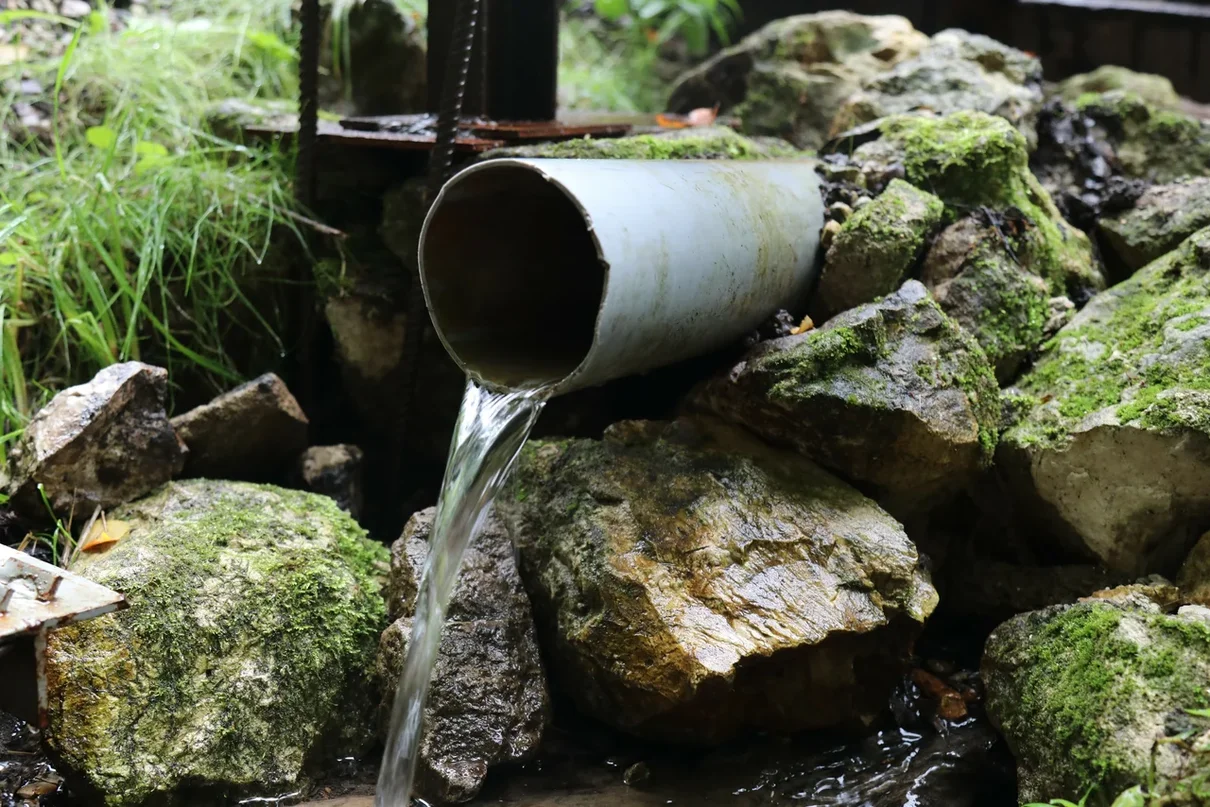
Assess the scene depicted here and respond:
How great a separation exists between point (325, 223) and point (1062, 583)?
3.15m

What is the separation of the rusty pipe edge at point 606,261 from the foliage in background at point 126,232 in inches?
49.9

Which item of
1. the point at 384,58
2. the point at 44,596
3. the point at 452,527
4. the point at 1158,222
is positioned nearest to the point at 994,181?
the point at 1158,222

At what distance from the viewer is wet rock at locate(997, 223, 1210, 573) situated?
2770 millimetres

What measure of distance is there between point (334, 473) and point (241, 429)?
413 mm

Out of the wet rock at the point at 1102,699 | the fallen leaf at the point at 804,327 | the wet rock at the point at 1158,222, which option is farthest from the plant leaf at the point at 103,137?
the wet rock at the point at 1158,222

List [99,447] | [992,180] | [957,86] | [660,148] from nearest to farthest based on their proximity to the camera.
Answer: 1. [99,447]
2. [660,148]
3. [992,180]
4. [957,86]

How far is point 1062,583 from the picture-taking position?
125 inches

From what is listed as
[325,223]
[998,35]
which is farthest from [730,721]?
[998,35]

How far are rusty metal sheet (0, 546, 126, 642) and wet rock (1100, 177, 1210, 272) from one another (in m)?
3.83

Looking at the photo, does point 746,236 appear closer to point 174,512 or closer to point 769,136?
point 174,512

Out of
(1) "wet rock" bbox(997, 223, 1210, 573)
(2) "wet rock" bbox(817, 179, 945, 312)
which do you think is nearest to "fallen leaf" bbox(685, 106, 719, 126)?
(2) "wet rock" bbox(817, 179, 945, 312)

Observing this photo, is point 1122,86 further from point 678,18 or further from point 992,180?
point 678,18

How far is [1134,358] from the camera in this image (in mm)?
3057

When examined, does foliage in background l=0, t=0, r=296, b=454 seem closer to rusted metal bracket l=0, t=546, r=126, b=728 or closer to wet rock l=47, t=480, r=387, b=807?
wet rock l=47, t=480, r=387, b=807
